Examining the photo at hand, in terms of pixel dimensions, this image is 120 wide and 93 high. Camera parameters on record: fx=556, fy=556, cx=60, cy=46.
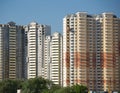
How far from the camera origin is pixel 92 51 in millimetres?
23906

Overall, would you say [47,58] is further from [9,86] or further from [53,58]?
[9,86]

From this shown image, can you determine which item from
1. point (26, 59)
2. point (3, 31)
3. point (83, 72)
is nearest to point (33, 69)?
point (26, 59)

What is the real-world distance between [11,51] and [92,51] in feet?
16.5

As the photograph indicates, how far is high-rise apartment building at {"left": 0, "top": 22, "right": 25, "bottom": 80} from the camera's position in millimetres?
26812

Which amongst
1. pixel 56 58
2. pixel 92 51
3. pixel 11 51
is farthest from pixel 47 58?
pixel 92 51

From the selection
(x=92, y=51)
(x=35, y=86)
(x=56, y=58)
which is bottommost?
(x=35, y=86)

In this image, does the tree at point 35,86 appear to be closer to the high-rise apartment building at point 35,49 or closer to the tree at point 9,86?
the tree at point 9,86

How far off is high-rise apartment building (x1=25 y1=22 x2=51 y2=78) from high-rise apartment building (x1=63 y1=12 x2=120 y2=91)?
2977mm

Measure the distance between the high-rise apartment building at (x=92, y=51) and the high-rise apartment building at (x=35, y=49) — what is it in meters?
2.98

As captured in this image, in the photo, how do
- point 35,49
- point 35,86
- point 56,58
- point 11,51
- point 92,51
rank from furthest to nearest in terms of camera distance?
point 35,49 < point 11,51 < point 56,58 < point 92,51 < point 35,86

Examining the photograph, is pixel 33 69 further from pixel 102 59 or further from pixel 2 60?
pixel 102 59

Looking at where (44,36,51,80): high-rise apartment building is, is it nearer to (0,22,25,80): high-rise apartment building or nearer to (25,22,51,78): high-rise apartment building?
(25,22,51,78): high-rise apartment building

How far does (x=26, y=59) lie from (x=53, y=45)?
1795 millimetres

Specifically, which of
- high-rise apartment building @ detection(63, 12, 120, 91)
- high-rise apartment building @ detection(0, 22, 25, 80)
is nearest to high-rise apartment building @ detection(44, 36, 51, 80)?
high-rise apartment building @ detection(0, 22, 25, 80)
